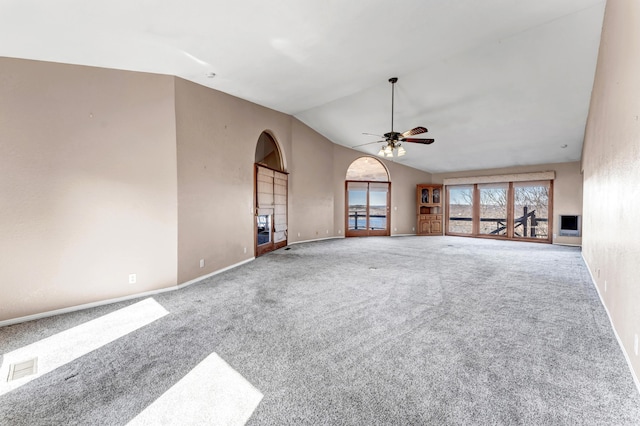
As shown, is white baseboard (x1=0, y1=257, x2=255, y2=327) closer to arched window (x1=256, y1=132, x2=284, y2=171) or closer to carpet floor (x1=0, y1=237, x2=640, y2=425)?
carpet floor (x1=0, y1=237, x2=640, y2=425)

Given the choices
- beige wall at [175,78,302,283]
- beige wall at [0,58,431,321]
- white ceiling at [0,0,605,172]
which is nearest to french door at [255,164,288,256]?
beige wall at [175,78,302,283]

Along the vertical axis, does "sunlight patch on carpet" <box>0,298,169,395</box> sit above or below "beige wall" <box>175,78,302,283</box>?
below

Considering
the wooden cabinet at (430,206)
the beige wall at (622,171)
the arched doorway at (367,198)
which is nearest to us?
the beige wall at (622,171)

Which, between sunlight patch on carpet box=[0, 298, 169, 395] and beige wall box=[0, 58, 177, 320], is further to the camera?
beige wall box=[0, 58, 177, 320]

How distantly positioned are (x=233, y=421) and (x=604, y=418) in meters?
2.02

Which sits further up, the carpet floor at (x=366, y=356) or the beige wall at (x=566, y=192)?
the beige wall at (x=566, y=192)

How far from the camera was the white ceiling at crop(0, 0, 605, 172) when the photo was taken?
8.52 ft

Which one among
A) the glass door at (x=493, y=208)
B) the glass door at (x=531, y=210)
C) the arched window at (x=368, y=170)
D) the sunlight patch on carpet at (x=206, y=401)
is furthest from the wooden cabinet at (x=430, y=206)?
the sunlight patch on carpet at (x=206, y=401)

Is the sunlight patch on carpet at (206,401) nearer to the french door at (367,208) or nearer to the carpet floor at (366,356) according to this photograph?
the carpet floor at (366,356)

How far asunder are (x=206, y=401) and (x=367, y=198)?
861 cm

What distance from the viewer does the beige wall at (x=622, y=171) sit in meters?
1.78

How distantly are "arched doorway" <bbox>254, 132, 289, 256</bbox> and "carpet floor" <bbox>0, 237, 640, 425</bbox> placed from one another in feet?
7.71

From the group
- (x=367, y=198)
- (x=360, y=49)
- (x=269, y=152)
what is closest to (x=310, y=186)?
(x=269, y=152)

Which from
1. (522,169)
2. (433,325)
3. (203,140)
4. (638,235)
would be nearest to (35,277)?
(203,140)
